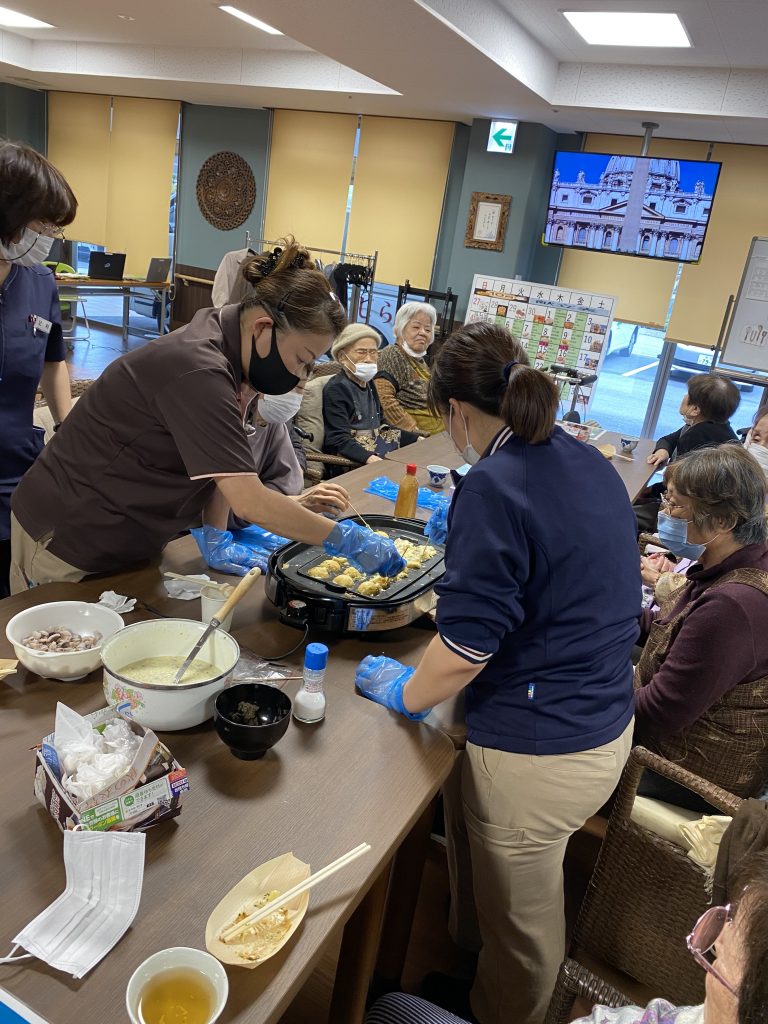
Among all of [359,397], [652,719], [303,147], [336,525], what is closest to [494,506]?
[336,525]

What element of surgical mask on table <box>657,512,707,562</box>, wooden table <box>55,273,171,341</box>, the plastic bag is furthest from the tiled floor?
the plastic bag

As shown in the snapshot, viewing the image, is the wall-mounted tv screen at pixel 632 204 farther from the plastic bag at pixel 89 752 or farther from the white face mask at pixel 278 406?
the plastic bag at pixel 89 752

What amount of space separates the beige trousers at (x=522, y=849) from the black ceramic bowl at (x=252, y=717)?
39 cm

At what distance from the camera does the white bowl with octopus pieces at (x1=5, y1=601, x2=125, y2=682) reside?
1.28 metres

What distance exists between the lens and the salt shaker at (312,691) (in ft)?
4.37

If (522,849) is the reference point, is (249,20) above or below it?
above

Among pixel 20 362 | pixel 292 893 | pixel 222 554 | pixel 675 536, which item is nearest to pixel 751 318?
pixel 675 536

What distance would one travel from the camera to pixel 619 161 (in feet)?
18.5

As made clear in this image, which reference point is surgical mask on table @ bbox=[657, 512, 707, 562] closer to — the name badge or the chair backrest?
the chair backrest

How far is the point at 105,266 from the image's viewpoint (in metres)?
7.81

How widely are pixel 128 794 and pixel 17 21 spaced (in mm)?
A: 8088

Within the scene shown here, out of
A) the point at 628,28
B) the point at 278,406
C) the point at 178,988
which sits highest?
the point at 628,28

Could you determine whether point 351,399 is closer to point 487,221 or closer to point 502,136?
point 487,221

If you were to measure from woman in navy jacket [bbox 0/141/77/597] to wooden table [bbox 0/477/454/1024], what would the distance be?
28.7 inches
